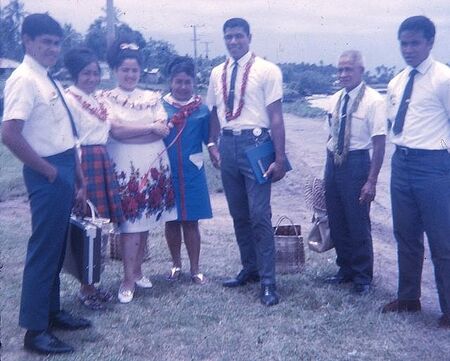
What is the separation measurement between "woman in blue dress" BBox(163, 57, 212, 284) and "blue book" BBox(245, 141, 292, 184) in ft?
1.92

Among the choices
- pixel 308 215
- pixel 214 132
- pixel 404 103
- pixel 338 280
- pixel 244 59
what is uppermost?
pixel 244 59

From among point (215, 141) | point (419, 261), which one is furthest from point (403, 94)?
point (215, 141)

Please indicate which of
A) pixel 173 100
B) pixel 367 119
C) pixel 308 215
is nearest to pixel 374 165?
pixel 367 119

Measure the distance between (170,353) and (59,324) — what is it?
0.87 meters

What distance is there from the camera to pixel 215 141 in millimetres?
5488

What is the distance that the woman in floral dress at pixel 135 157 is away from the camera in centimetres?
500

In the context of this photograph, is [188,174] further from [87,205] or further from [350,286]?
[350,286]

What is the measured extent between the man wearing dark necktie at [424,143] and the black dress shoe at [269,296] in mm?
1170

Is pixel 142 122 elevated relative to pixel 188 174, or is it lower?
elevated

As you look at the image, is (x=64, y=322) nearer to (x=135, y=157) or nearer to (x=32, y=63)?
(x=135, y=157)

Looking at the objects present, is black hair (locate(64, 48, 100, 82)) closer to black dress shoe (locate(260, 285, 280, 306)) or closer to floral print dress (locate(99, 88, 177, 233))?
floral print dress (locate(99, 88, 177, 233))

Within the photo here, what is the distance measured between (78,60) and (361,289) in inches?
114

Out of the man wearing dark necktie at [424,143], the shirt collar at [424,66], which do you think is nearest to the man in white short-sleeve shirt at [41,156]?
the man wearing dark necktie at [424,143]

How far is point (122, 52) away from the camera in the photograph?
4988mm
